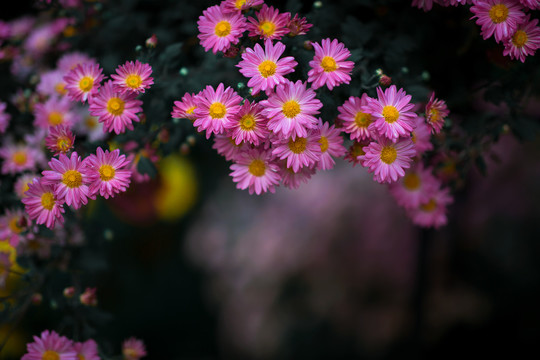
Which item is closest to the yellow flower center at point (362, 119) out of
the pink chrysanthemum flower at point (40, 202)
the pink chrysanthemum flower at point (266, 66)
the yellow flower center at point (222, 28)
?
the pink chrysanthemum flower at point (266, 66)

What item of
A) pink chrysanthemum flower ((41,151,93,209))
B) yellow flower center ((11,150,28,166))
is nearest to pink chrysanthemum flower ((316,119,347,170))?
pink chrysanthemum flower ((41,151,93,209))

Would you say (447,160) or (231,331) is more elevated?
(447,160)

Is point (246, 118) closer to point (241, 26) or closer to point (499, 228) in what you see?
point (241, 26)

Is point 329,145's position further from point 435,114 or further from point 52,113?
point 52,113

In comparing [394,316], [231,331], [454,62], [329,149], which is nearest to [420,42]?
[454,62]

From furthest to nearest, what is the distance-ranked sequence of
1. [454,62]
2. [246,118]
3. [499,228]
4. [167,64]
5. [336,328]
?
[336,328], [499,228], [454,62], [167,64], [246,118]

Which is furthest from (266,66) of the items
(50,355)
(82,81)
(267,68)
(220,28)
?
(50,355)

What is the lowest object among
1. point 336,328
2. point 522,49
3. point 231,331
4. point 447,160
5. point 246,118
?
point 231,331
